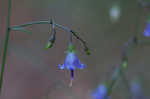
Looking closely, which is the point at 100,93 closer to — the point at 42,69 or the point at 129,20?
the point at 42,69

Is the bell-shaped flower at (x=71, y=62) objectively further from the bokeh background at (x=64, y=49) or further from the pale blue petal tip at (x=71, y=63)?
the bokeh background at (x=64, y=49)

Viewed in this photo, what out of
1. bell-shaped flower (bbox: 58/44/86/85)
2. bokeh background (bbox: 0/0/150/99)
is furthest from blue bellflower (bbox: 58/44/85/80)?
bokeh background (bbox: 0/0/150/99)

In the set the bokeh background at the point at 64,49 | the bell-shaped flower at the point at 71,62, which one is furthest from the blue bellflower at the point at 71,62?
the bokeh background at the point at 64,49

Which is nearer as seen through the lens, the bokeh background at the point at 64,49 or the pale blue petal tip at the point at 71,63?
the pale blue petal tip at the point at 71,63

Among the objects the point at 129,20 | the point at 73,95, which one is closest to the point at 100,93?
the point at 73,95

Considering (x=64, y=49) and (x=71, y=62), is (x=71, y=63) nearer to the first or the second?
(x=71, y=62)

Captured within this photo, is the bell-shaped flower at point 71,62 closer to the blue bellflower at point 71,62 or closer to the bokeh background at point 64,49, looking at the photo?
the blue bellflower at point 71,62

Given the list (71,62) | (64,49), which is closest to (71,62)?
(71,62)

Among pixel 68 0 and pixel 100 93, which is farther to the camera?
pixel 68 0

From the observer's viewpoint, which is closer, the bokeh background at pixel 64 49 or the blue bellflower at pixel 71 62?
the blue bellflower at pixel 71 62
